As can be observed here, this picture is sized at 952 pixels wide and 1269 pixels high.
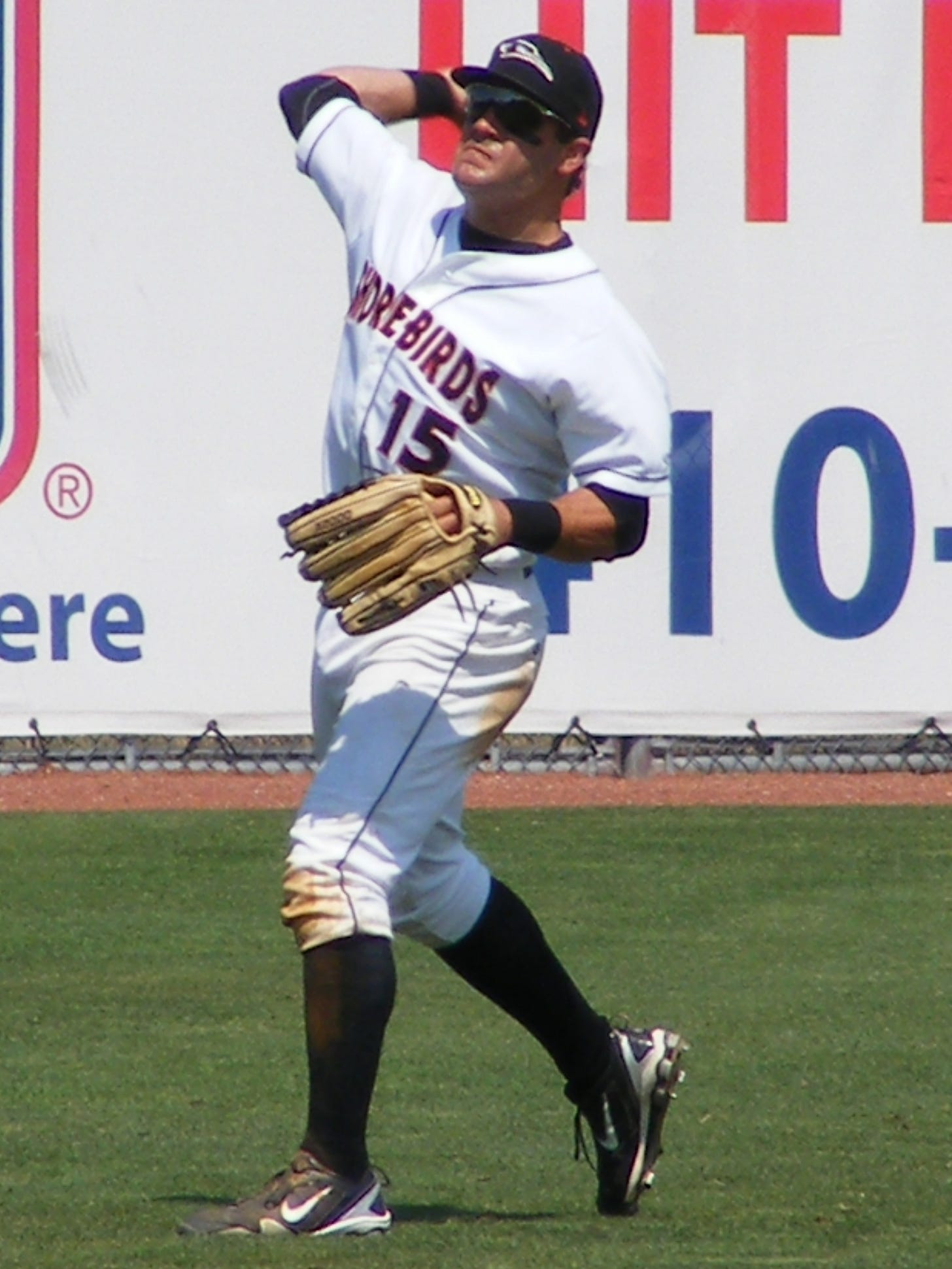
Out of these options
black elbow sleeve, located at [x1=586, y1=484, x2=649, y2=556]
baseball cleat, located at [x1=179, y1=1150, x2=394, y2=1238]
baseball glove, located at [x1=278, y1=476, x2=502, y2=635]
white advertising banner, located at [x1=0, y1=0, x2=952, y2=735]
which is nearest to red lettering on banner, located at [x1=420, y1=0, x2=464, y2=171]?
white advertising banner, located at [x1=0, y1=0, x2=952, y2=735]

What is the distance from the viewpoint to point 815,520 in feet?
27.5

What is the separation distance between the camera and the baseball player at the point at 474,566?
10.9ft

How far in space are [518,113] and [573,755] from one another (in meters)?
5.27

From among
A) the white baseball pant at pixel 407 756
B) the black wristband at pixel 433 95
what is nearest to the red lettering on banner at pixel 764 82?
the black wristband at pixel 433 95

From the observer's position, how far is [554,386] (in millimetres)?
3443

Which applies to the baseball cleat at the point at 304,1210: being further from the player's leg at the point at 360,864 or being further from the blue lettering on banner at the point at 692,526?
the blue lettering on banner at the point at 692,526

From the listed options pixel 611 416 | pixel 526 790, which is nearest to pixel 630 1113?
pixel 611 416

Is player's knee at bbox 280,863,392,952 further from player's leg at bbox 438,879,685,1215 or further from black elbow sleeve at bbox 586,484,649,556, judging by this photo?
black elbow sleeve at bbox 586,484,649,556

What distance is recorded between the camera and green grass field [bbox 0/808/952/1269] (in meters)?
3.37

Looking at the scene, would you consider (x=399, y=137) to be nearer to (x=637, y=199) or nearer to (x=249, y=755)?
(x=637, y=199)

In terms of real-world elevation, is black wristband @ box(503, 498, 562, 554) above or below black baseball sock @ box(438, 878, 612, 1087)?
above

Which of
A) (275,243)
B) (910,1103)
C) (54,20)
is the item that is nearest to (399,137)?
(275,243)

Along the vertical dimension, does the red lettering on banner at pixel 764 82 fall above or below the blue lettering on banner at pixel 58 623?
above

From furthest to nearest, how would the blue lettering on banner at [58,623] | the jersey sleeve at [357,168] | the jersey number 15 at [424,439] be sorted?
the blue lettering on banner at [58,623], the jersey sleeve at [357,168], the jersey number 15 at [424,439]
